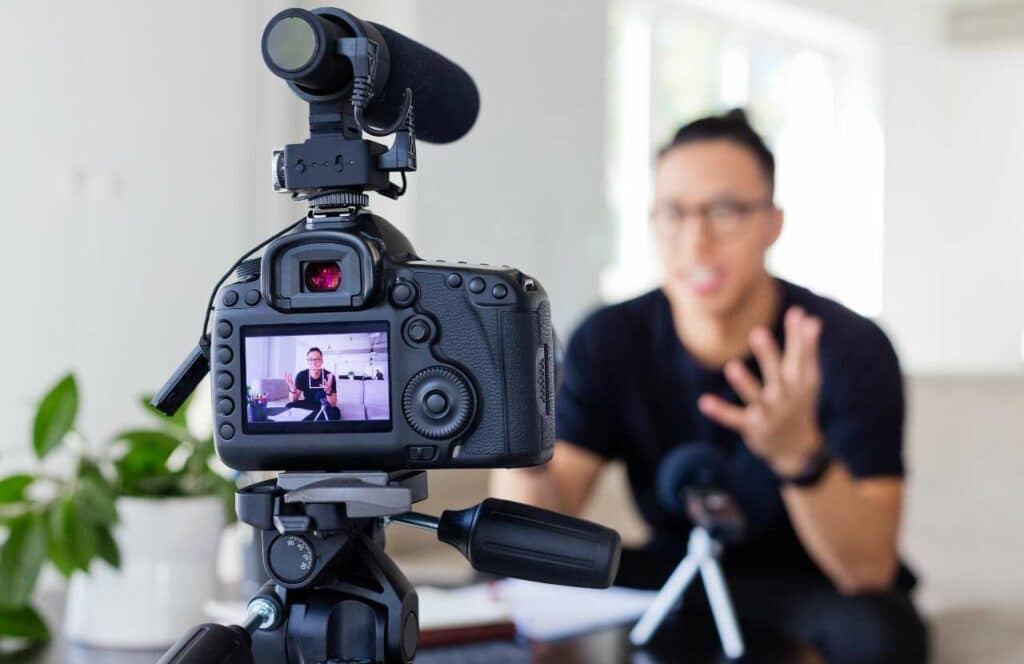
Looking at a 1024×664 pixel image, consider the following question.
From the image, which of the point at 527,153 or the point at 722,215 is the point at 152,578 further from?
the point at 527,153

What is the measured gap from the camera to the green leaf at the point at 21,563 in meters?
1.01

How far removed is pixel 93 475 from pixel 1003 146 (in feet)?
18.5

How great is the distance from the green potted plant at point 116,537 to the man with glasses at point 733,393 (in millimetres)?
518

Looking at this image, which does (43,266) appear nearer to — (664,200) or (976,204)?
(664,200)

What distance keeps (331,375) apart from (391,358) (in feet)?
0.09

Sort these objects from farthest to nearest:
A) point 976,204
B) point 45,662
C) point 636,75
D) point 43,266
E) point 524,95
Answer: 1. point 976,204
2. point 636,75
3. point 524,95
4. point 43,266
5. point 45,662

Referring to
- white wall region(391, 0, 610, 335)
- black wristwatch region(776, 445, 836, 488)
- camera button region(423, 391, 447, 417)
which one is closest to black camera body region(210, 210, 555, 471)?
camera button region(423, 391, 447, 417)

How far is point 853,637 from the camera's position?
130 centimetres

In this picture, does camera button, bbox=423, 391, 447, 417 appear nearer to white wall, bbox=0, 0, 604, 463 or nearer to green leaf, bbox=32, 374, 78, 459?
green leaf, bbox=32, 374, 78, 459

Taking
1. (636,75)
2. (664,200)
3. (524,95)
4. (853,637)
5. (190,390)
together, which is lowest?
(853,637)

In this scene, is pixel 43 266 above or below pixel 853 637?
above

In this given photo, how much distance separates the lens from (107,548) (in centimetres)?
100

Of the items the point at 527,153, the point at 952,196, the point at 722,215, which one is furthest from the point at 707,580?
the point at 952,196

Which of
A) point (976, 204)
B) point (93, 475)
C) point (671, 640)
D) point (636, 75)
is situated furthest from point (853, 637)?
point (976, 204)
